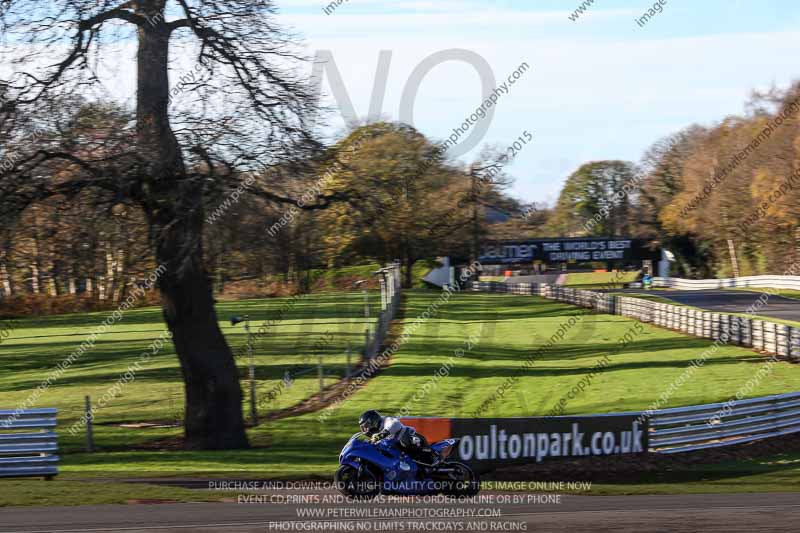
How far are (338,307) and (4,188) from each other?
136 ft

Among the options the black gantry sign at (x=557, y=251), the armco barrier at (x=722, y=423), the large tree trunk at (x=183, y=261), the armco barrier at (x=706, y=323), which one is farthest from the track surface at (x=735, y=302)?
the large tree trunk at (x=183, y=261)

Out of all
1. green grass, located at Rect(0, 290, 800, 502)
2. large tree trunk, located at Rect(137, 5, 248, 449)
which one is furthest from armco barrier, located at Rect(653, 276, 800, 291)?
large tree trunk, located at Rect(137, 5, 248, 449)

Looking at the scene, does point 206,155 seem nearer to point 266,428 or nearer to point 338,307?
point 266,428

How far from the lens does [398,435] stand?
38.2 ft

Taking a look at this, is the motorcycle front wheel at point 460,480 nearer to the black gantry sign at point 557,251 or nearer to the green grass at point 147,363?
the green grass at point 147,363

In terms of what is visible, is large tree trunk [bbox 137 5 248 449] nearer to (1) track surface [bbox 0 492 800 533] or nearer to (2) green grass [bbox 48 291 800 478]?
(2) green grass [bbox 48 291 800 478]

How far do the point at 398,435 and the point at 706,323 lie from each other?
27419mm

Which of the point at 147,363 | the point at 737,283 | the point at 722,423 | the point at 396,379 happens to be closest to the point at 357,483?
the point at 722,423

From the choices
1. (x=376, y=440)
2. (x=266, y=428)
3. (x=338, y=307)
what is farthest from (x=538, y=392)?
(x=338, y=307)

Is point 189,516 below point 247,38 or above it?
→ below

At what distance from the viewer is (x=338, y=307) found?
5562 centimetres

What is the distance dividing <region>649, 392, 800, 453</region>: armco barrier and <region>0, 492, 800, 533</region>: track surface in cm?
380

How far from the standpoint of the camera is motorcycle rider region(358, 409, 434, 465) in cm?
1162

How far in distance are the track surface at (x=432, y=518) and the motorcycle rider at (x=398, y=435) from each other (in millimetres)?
623
